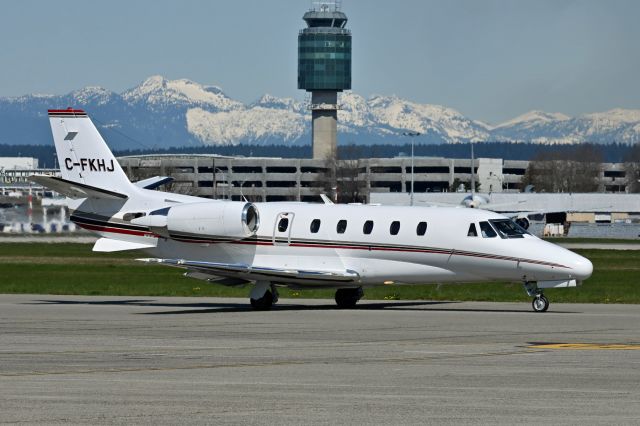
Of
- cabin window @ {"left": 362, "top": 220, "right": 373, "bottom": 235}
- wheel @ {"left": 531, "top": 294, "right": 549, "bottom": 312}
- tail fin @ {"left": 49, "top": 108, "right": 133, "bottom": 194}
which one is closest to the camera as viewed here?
wheel @ {"left": 531, "top": 294, "right": 549, "bottom": 312}

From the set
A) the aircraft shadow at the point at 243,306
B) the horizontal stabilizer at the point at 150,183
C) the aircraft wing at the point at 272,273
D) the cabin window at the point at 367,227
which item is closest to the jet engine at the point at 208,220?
the aircraft wing at the point at 272,273

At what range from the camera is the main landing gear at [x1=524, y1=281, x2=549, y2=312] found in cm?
3547

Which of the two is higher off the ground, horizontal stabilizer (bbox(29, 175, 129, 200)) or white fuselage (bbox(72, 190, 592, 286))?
horizontal stabilizer (bbox(29, 175, 129, 200))

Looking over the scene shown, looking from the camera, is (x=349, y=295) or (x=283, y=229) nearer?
(x=283, y=229)

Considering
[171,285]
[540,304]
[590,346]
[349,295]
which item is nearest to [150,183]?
[349,295]

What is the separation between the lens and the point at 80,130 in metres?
40.2

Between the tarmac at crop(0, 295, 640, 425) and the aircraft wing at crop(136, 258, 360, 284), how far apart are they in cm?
116

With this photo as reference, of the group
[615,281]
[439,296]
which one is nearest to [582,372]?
[439,296]

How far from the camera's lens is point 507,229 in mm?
35906

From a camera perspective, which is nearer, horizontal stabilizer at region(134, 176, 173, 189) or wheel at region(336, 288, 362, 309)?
wheel at region(336, 288, 362, 309)

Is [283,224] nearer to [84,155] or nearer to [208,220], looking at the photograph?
[208,220]

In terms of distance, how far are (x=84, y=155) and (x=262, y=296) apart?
7407 mm

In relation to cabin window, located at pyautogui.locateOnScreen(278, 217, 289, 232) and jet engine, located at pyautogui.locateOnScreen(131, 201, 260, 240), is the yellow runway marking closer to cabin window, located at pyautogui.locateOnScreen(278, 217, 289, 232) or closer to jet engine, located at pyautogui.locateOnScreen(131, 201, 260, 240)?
cabin window, located at pyautogui.locateOnScreen(278, 217, 289, 232)

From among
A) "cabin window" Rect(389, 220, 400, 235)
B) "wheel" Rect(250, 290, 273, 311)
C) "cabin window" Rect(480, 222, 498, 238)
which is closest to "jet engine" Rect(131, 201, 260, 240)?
"wheel" Rect(250, 290, 273, 311)
